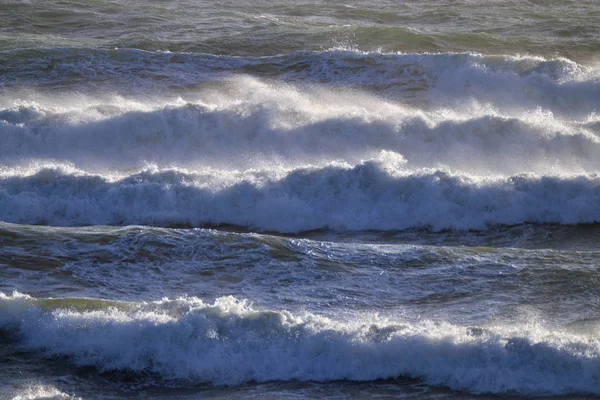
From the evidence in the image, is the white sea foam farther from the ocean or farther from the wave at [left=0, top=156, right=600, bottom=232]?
the wave at [left=0, top=156, right=600, bottom=232]

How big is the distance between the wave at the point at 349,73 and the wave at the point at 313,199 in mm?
4494

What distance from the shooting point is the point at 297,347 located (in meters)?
8.35

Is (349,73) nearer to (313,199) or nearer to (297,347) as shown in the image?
(313,199)

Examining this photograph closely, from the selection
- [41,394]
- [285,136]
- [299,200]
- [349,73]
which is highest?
[349,73]

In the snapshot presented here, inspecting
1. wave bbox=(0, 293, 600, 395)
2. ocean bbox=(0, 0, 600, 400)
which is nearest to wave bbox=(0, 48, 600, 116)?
ocean bbox=(0, 0, 600, 400)

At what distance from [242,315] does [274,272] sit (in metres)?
1.44

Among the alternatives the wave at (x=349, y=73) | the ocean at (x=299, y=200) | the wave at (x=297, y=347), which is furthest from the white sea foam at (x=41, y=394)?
the wave at (x=349, y=73)

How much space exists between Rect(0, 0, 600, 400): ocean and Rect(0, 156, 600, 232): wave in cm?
4

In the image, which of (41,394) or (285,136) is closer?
(41,394)

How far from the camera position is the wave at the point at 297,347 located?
26.1 ft

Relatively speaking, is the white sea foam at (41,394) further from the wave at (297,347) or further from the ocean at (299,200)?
the wave at (297,347)

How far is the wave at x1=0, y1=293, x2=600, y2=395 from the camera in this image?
7.95 m

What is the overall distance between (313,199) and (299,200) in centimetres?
21

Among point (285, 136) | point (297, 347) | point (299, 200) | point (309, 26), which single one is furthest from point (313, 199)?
point (309, 26)
